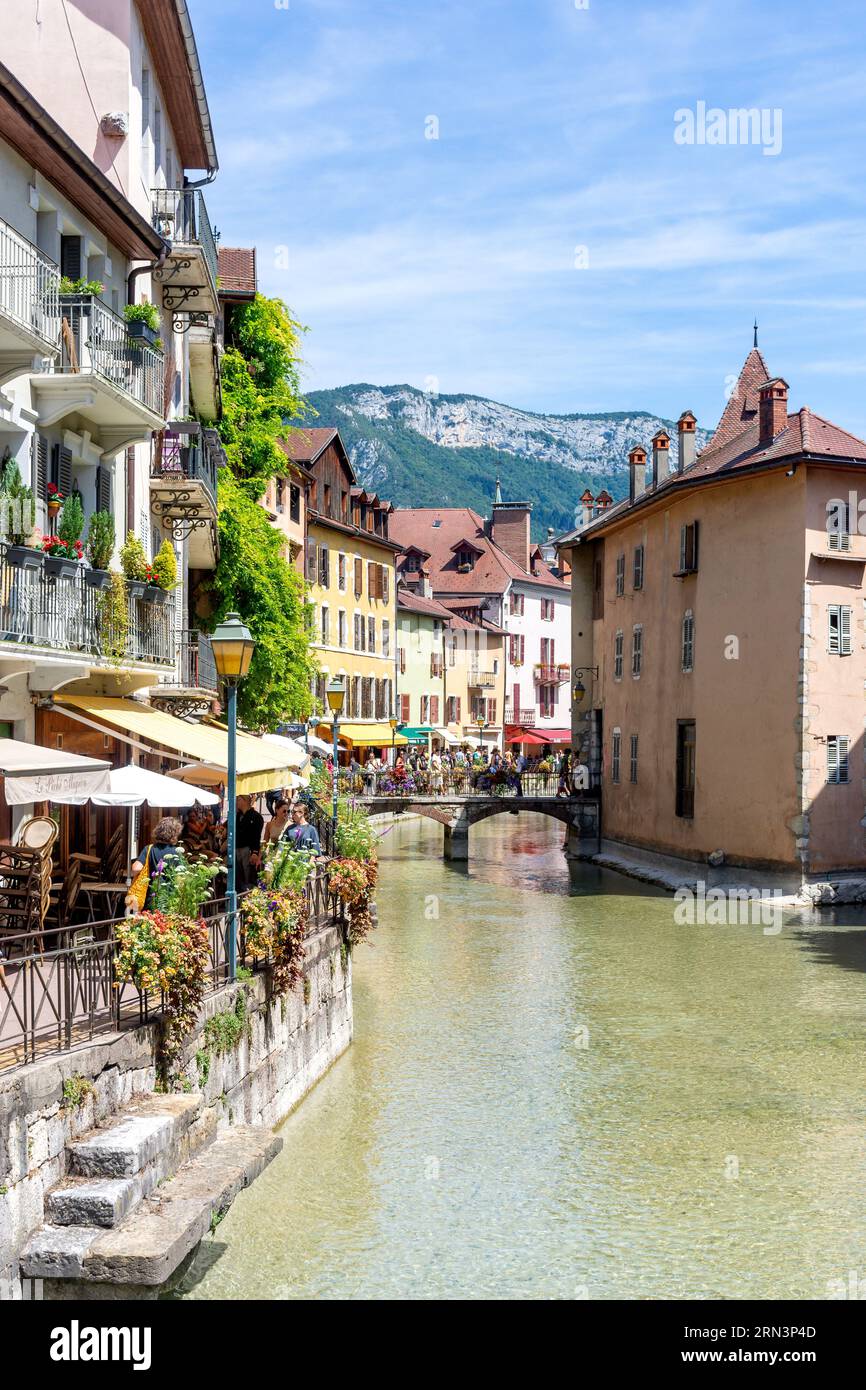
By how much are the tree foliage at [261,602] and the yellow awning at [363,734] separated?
49.5 feet

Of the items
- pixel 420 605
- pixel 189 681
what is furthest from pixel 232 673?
pixel 420 605

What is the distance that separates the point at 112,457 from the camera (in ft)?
66.4

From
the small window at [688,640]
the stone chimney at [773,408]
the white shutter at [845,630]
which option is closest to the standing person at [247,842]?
the white shutter at [845,630]

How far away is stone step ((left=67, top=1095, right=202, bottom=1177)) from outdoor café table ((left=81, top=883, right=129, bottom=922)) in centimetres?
361

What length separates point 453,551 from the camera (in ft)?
285

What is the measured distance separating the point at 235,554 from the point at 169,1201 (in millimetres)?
28217

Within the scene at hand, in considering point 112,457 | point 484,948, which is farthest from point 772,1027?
point 112,457

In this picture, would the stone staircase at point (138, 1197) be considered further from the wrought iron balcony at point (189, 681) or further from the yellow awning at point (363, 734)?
the yellow awning at point (363, 734)

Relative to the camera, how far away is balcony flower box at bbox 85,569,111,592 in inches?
680

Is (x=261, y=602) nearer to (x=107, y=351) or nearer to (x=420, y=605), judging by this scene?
(x=107, y=351)

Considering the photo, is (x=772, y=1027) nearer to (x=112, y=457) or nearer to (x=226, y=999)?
(x=226, y=999)

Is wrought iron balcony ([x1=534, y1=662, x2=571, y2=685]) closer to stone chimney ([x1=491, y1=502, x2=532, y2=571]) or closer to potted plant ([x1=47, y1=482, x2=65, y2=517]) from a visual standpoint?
stone chimney ([x1=491, y1=502, x2=532, y2=571])

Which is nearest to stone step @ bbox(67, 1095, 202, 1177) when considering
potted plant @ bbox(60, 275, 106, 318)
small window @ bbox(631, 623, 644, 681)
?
potted plant @ bbox(60, 275, 106, 318)

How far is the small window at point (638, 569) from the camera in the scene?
44.2m
